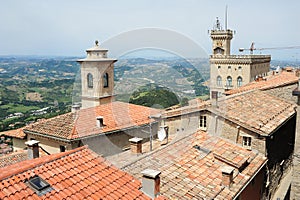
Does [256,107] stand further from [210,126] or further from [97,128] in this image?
[97,128]

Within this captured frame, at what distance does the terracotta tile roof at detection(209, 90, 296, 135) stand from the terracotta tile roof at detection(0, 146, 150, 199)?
24.5ft

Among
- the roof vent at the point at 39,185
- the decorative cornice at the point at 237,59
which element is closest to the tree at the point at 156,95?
the roof vent at the point at 39,185

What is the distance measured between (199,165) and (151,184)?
160 inches

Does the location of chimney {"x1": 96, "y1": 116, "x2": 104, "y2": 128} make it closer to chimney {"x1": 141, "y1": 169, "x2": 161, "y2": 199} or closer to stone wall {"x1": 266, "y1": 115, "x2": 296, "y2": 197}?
chimney {"x1": 141, "y1": 169, "x2": 161, "y2": 199}

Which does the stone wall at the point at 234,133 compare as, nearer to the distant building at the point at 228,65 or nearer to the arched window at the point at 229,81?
the distant building at the point at 228,65

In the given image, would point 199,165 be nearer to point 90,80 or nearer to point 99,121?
point 99,121

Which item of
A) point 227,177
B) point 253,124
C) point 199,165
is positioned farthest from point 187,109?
point 227,177

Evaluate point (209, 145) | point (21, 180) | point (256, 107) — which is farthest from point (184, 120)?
point (21, 180)

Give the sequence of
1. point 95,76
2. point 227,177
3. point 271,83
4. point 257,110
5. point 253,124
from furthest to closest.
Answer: point 95,76
point 271,83
point 257,110
point 253,124
point 227,177

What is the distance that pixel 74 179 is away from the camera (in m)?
7.96

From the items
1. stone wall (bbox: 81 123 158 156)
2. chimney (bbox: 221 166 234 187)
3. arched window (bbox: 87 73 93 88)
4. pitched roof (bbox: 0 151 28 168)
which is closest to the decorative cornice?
arched window (bbox: 87 73 93 88)

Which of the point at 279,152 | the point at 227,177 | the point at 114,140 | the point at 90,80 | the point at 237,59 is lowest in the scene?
the point at 279,152

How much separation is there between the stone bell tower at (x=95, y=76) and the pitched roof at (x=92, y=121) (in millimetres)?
3473

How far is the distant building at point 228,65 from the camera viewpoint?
60781 millimetres
